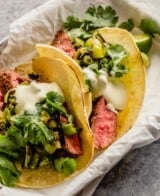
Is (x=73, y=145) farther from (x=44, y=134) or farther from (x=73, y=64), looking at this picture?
(x=73, y=64)

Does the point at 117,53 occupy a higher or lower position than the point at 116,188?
higher

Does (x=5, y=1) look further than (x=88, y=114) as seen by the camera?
Yes

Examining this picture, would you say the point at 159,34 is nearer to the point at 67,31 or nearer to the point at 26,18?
the point at 67,31

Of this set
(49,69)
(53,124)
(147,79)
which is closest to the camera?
(53,124)

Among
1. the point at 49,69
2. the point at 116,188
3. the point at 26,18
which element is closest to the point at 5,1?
the point at 26,18

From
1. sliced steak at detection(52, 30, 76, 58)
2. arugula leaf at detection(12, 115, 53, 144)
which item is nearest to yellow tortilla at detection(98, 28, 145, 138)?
sliced steak at detection(52, 30, 76, 58)

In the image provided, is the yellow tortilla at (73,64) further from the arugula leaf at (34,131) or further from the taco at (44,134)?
the arugula leaf at (34,131)

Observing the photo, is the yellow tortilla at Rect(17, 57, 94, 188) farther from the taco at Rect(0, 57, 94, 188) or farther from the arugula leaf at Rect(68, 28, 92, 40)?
the arugula leaf at Rect(68, 28, 92, 40)
